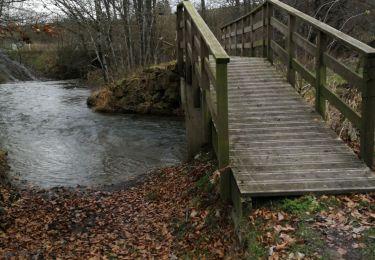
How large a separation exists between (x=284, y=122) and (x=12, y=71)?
33.8 meters

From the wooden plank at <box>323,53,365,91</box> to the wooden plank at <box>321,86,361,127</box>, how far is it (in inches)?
13.5

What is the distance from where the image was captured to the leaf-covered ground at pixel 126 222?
211 inches

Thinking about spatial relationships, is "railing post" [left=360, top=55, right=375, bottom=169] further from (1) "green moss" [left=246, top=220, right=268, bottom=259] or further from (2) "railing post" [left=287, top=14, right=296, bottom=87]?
(2) "railing post" [left=287, top=14, right=296, bottom=87]

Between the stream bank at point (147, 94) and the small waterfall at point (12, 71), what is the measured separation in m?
18.5

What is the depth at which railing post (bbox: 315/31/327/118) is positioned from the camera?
6461mm

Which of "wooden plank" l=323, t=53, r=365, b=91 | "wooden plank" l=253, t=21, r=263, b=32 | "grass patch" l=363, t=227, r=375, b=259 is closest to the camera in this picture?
"grass patch" l=363, t=227, r=375, b=259

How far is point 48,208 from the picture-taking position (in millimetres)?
7543

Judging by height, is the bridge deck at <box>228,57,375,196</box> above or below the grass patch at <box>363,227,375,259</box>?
above

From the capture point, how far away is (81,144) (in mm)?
13258

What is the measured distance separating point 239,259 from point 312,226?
0.77m

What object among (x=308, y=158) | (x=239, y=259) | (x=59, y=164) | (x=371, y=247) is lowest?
(x=59, y=164)

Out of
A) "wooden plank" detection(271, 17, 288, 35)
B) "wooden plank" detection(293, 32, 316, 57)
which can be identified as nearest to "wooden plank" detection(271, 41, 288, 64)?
"wooden plank" detection(271, 17, 288, 35)

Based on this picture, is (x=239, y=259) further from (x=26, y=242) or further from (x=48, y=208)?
(x=48, y=208)

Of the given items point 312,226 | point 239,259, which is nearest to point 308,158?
point 312,226
